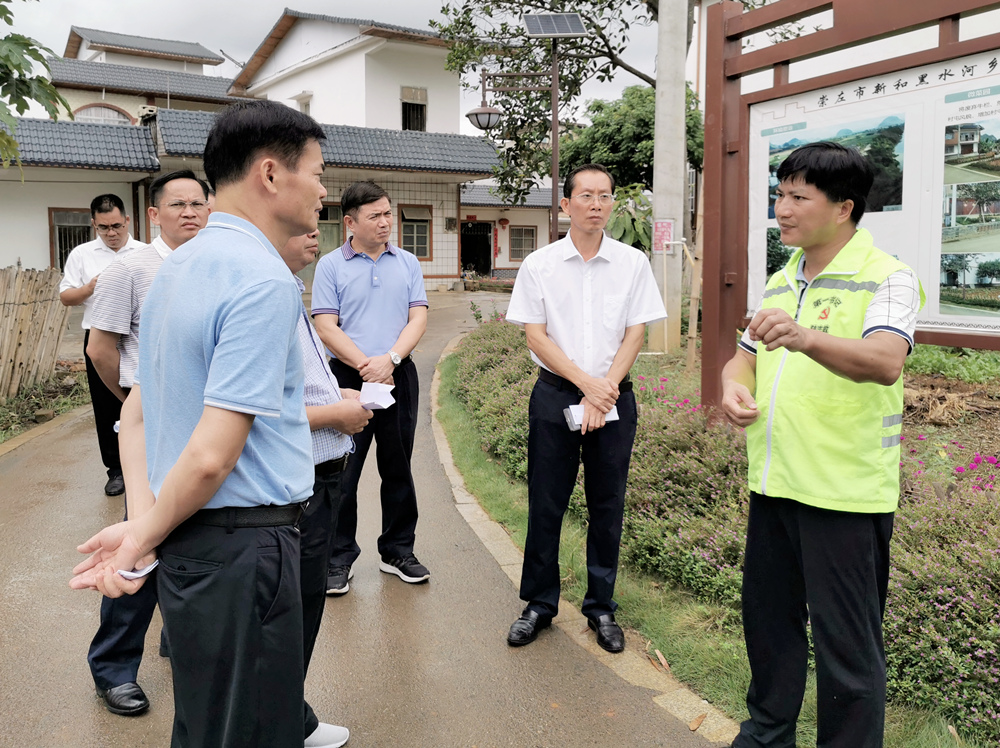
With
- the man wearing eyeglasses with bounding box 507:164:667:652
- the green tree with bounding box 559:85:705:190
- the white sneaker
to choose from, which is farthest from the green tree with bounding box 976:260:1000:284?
the green tree with bounding box 559:85:705:190

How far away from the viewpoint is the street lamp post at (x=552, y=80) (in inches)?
475

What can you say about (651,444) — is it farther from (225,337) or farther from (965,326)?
(225,337)

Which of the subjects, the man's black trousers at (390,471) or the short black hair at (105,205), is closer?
the man's black trousers at (390,471)

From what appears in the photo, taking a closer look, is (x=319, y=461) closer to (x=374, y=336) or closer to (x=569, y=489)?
(x=569, y=489)

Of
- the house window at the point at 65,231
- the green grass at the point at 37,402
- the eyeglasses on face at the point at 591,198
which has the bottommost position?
the green grass at the point at 37,402

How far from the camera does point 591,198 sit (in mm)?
4105

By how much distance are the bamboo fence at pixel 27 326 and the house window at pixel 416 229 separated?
1438cm

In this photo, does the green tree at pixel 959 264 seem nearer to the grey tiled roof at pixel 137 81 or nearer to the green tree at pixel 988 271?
the green tree at pixel 988 271

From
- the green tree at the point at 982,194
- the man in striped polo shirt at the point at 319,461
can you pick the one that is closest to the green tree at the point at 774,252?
the green tree at the point at 982,194

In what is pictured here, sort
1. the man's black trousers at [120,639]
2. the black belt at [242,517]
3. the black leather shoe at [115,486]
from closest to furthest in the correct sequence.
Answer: the black belt at [242,517], the man's black trousers at [120,639], the black leather shoe at [115,486]

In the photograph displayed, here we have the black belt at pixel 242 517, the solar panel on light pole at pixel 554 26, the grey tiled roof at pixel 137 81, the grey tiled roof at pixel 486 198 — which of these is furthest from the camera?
the grey tiled roof at pixel 137 81

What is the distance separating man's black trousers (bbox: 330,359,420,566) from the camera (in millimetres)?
4801

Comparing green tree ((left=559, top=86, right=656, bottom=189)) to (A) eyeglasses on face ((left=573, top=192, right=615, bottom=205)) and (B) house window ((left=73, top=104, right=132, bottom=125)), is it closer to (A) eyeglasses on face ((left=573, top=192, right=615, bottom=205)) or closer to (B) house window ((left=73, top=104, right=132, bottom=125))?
(A) eyeglasses on face ((left=573, top=192, right=615, bottom=205))

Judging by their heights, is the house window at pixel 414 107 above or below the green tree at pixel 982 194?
above
